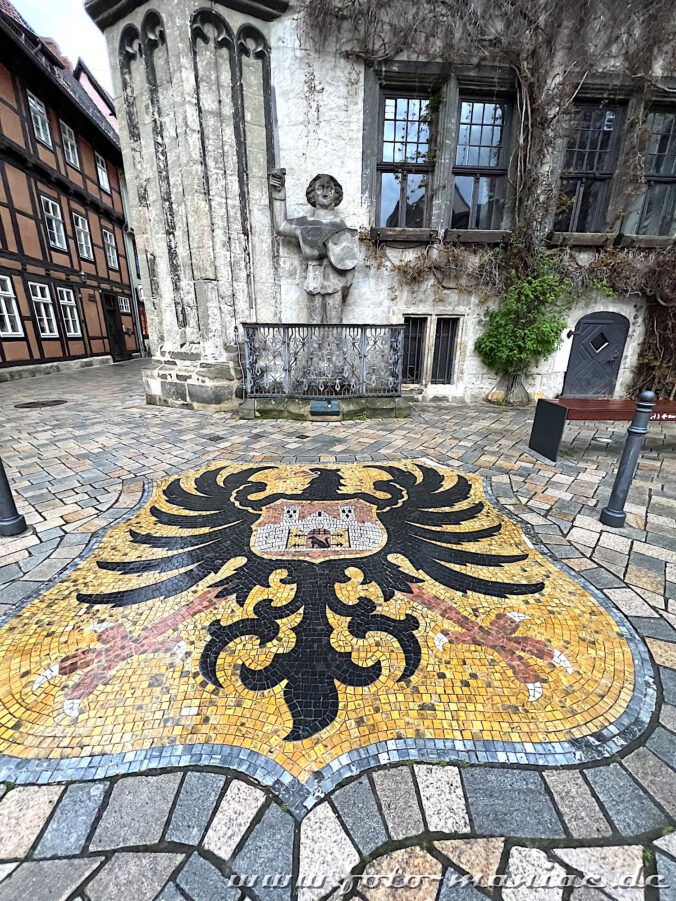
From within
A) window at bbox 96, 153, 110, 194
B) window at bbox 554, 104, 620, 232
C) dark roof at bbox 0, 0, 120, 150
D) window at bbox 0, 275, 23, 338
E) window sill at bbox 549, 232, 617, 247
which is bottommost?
window at bbox 0, 275, 23, 338

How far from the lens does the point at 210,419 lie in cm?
592

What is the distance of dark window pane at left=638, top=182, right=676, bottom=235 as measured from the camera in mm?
6840

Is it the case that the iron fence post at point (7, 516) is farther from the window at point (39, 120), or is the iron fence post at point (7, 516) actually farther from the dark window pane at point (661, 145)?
the window at point (39, 120)

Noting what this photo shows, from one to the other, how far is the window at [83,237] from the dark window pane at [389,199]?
38.2 feet

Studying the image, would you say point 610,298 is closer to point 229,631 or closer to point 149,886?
point 229,631

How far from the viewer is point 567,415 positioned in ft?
13.2

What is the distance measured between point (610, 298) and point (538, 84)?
3.58 meters

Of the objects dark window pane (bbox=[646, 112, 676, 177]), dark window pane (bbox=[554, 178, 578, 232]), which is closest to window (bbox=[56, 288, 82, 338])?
dark window pane (bbox=[554, 178, 578, 232])

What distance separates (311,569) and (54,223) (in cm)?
1499

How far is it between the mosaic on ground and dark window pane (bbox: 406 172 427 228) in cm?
626

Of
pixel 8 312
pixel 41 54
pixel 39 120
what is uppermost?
pixel 41 54

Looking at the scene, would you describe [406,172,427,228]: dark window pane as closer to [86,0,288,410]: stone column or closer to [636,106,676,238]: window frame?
[86,0,288,410]: stone column

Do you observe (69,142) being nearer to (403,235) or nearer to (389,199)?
(389,199)

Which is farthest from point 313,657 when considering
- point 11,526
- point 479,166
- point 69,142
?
point 69,142
